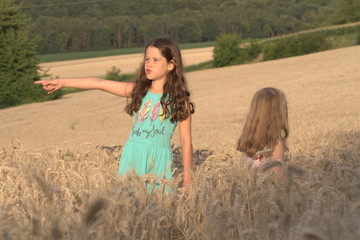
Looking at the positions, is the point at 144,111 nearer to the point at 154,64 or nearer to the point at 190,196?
the point at 154,64

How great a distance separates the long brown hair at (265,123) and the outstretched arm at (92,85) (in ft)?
2.92

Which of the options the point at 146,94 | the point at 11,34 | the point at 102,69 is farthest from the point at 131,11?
the point at 146,94

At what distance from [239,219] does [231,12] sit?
3664 inches

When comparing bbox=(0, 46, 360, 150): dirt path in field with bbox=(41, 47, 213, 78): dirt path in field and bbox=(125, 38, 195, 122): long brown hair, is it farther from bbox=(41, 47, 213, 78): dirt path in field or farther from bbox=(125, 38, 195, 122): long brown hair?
bbox=(41, 47, 213, 78): dirt path in field

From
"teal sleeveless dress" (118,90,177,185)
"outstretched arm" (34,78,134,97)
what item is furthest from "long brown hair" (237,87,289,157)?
"outstretched arm" (34,78,134,97)

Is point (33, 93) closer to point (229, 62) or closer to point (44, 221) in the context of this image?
point (229, 62)

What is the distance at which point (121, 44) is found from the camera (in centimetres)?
9206

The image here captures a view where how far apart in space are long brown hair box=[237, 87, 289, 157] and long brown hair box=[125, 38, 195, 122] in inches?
19.8

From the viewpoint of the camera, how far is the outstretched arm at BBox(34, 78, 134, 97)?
4340 mm

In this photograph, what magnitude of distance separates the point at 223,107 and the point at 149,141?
16261mm

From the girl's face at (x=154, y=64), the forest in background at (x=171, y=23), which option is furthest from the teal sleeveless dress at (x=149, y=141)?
the forest in background at (x=171, y=23)

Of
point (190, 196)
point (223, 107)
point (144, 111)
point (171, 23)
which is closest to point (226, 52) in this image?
point (223, 107)

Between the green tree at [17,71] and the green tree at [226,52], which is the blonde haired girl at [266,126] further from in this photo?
the green tree at [226,52]

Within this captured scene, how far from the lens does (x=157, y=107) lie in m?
4.39
